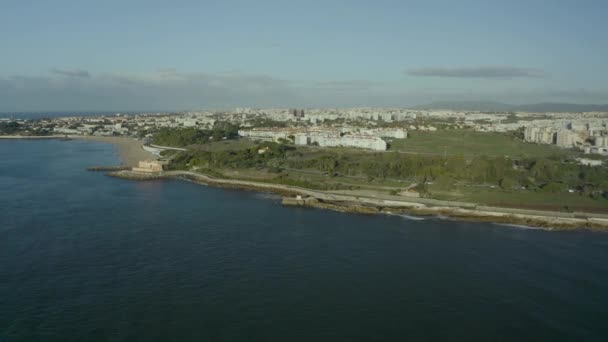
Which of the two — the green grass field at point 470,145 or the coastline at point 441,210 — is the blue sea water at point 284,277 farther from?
the green grass field at point 470,145

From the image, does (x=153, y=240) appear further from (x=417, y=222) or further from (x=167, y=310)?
(x=417, y=222)

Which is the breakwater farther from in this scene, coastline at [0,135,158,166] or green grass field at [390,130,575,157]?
green grass field at [390,130,575,157]

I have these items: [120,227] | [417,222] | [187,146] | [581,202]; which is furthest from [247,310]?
[187,146]

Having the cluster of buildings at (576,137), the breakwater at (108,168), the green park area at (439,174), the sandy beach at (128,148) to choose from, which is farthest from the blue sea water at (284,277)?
the cluster of buildings at (576,137)

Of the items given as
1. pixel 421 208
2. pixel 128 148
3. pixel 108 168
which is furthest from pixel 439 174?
pixel 128 148

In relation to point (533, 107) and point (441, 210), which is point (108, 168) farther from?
point (533, 107)

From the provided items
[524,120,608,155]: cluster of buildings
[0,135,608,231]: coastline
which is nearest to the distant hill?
[524,120,608,155]: cluster of buildings
